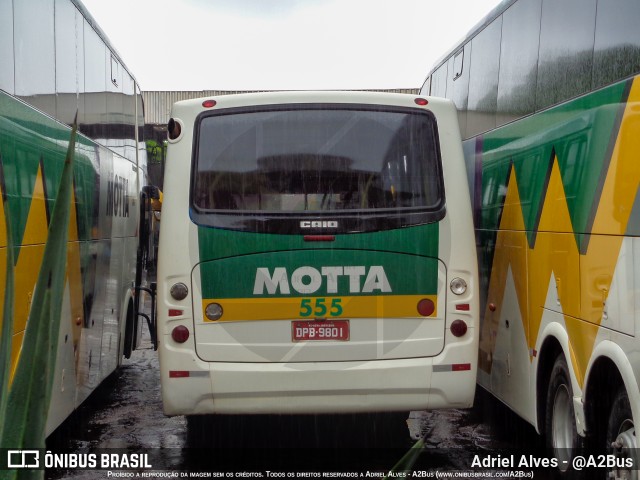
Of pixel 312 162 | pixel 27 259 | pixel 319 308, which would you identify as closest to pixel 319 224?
pixel 312 162

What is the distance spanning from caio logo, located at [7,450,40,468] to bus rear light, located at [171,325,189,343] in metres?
5.24

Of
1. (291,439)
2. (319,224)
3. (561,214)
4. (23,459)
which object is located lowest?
(291,439)

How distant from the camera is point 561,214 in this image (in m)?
5.99

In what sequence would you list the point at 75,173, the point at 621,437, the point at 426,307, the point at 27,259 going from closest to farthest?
the point at 621,437 < the point at 27,259 < the point at 426,307 < the point at 75,173

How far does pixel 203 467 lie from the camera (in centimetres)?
702

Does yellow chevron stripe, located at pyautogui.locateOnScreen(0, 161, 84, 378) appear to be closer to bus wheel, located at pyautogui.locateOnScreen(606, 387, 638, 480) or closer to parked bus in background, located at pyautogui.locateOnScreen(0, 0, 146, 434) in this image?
parked bus in background, located at pyautogui.locateOnScreen(0, 0, 146, 434)

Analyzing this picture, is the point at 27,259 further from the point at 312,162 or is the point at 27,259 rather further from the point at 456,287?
the point at 456,287

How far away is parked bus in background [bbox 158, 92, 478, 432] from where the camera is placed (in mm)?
6637

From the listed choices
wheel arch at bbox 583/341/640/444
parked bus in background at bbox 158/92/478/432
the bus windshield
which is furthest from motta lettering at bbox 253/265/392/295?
wheel arch at bbox 583/341/640/444

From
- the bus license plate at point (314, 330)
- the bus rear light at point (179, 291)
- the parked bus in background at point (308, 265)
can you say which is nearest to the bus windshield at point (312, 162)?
the parked bus in background at point (308, 265)

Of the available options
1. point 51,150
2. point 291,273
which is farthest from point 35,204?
point 291,273

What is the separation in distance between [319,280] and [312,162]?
35.8 inches

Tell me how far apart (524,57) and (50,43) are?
3.65 m

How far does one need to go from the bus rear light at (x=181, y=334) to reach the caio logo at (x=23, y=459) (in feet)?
17.2
